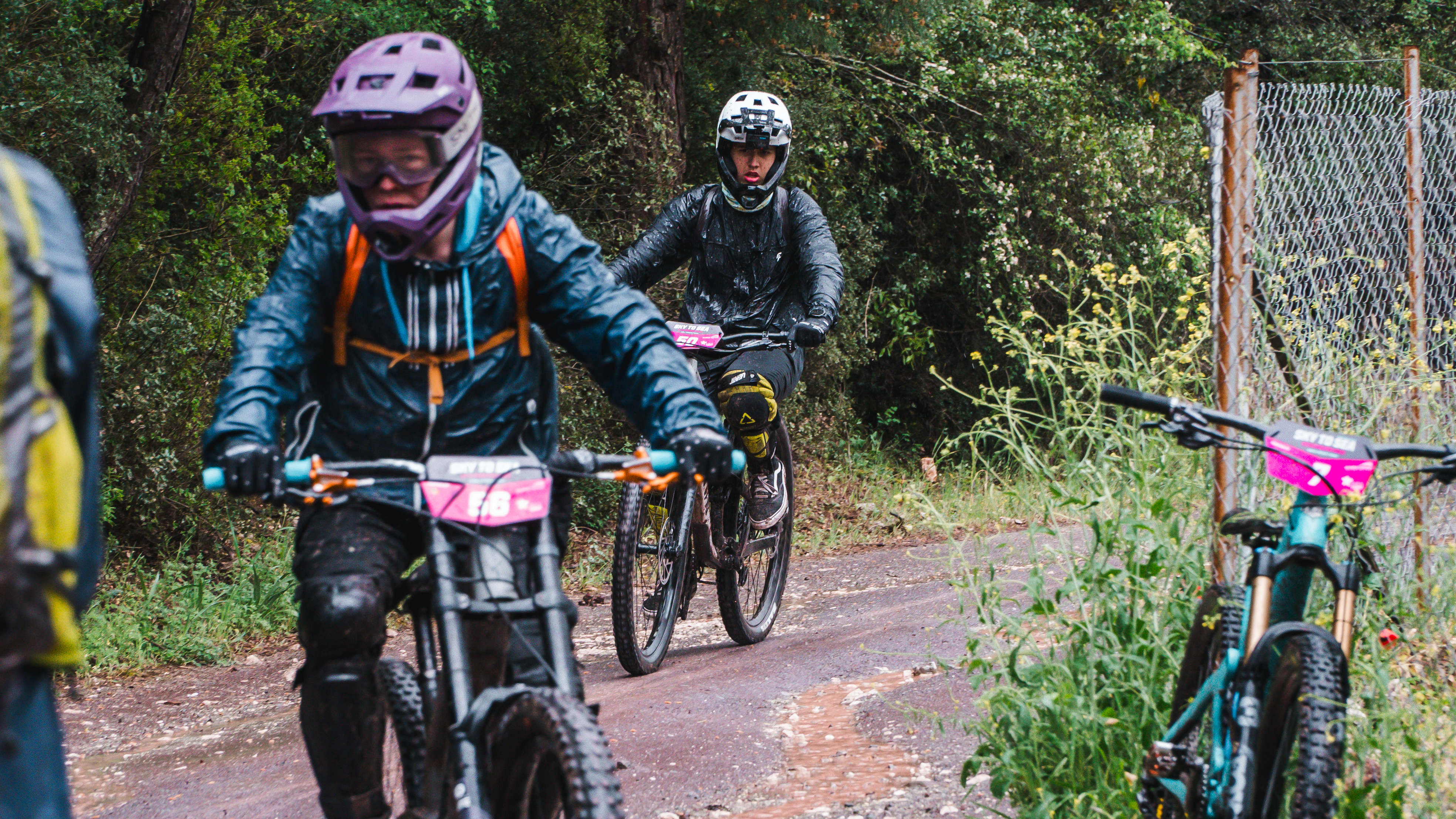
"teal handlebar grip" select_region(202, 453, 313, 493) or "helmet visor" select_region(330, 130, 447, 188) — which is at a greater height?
"helmet visor" select_region(330, 130, 447, 188)

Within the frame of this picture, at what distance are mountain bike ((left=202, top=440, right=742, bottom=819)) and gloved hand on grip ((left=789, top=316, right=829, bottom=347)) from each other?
2.84 m

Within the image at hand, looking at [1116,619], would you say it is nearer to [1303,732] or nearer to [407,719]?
[1303,732]

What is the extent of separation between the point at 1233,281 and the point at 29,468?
3250mm

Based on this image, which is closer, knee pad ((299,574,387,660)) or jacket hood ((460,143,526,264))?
knee pad ((299,574,387,660))

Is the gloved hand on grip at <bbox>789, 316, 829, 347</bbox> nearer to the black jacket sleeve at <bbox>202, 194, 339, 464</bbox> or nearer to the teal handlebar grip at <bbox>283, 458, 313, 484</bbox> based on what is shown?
the black jacket sleeve at <bbox>202, 194, 339, 464</bbox>

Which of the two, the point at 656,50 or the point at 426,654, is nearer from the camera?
the point at 426,654

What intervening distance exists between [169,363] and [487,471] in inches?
256

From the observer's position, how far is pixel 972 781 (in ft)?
14.4

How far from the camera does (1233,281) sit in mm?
3871

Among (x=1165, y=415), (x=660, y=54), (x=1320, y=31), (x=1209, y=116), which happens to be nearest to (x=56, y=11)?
(x=660, y=54)

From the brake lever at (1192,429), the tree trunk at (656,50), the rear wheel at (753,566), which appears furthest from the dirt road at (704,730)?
the tree trunk at (656,50)

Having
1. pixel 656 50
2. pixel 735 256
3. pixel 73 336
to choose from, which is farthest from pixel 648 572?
pixel 656 50

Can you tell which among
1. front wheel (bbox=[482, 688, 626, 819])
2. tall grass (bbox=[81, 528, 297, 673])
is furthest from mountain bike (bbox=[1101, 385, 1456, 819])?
tall grass (bbox=[81, 528, 297, 673])

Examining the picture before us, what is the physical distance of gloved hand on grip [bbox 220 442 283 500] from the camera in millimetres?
2600
